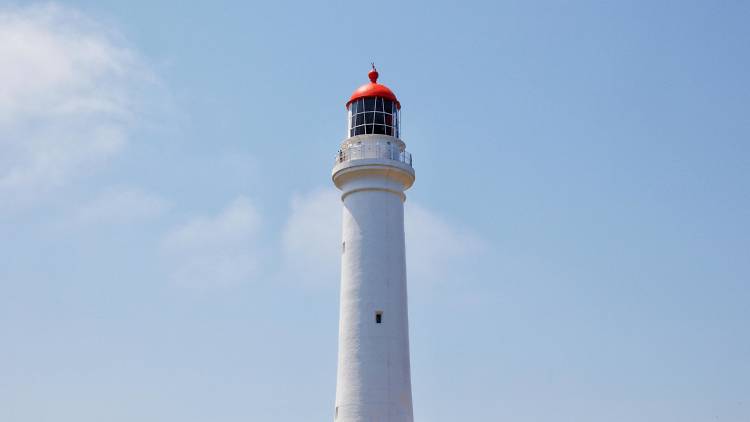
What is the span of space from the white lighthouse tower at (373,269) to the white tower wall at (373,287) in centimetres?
3

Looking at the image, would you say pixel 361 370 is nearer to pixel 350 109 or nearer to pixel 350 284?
pixel 350 284

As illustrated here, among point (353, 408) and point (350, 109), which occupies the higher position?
point (350, 109)

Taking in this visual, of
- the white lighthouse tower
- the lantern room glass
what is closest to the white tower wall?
the white lighthouse tower

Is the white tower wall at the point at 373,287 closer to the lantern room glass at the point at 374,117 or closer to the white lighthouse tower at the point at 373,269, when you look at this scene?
the white lighthouse tower at the point at 373,269

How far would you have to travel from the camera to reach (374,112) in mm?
32375

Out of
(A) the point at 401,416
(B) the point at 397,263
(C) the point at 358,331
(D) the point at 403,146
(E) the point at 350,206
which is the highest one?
(D) the point at 403,146

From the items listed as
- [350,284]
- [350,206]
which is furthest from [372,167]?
[350,284]

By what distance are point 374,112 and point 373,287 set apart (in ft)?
21.8

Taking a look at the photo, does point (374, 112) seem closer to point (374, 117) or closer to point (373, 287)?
point (374, 117)

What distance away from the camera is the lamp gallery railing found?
31219mm

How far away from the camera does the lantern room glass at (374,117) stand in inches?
1268

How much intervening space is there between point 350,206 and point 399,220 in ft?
5.80

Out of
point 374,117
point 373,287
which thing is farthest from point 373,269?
point 374,117

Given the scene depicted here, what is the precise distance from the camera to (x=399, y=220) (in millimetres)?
30969
